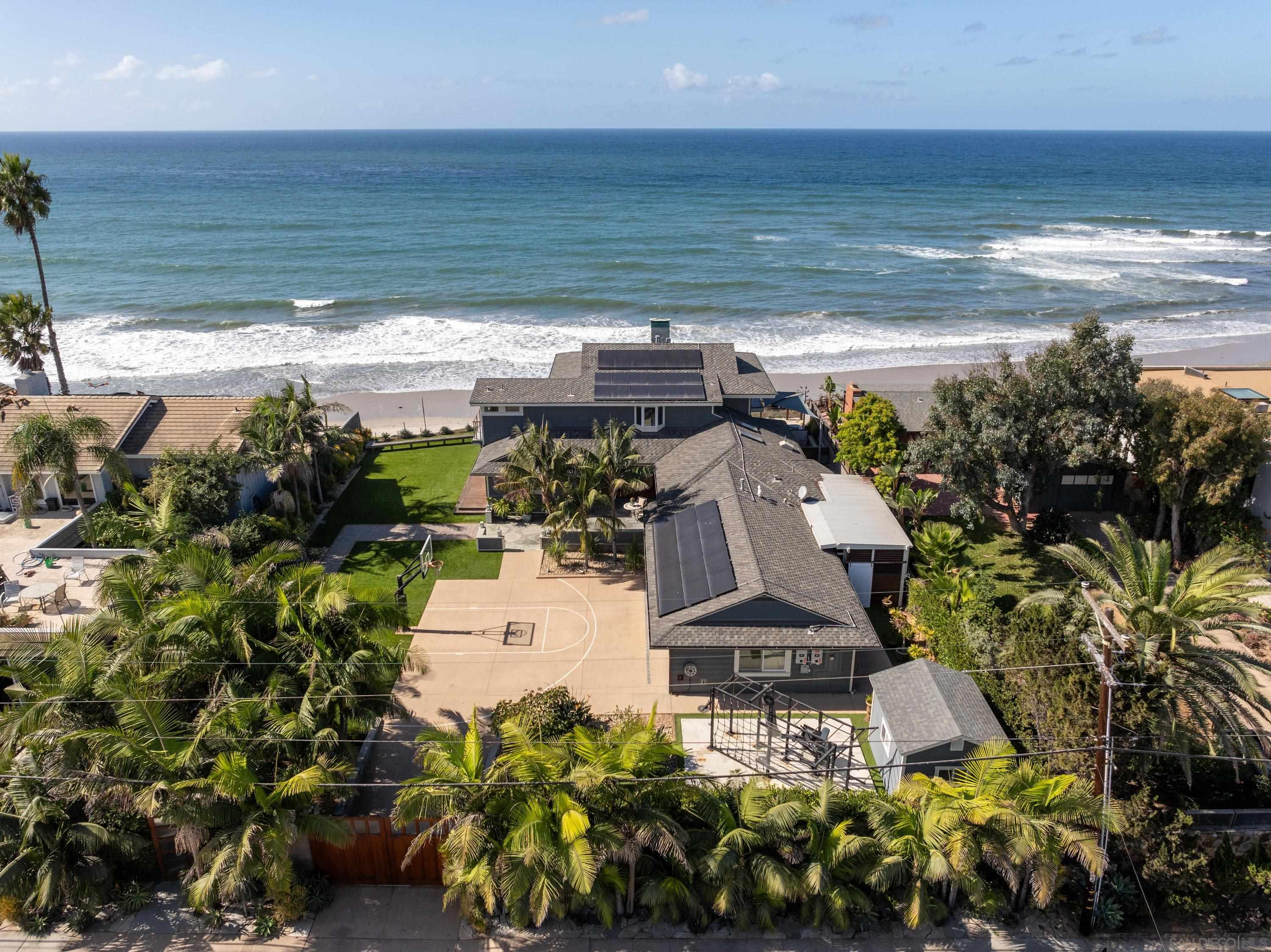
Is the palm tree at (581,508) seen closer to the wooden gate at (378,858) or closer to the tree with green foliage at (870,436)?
the tree with green foliage at (870,436)

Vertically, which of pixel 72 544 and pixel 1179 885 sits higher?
pixel 72 544

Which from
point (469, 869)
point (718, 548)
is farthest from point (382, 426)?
point (469, 869)

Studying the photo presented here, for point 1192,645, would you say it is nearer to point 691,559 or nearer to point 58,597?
point 691,559

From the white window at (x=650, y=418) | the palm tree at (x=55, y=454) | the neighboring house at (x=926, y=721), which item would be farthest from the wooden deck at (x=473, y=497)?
the neighboring house at (x=926, y=721)

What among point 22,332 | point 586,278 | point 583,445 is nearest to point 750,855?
point 583,445

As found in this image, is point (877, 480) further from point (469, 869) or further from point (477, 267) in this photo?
point (477, 267)

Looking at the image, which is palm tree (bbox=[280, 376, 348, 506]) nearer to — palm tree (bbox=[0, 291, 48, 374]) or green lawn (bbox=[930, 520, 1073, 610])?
palm tree (bbox=[0, 291, 48, 374])
